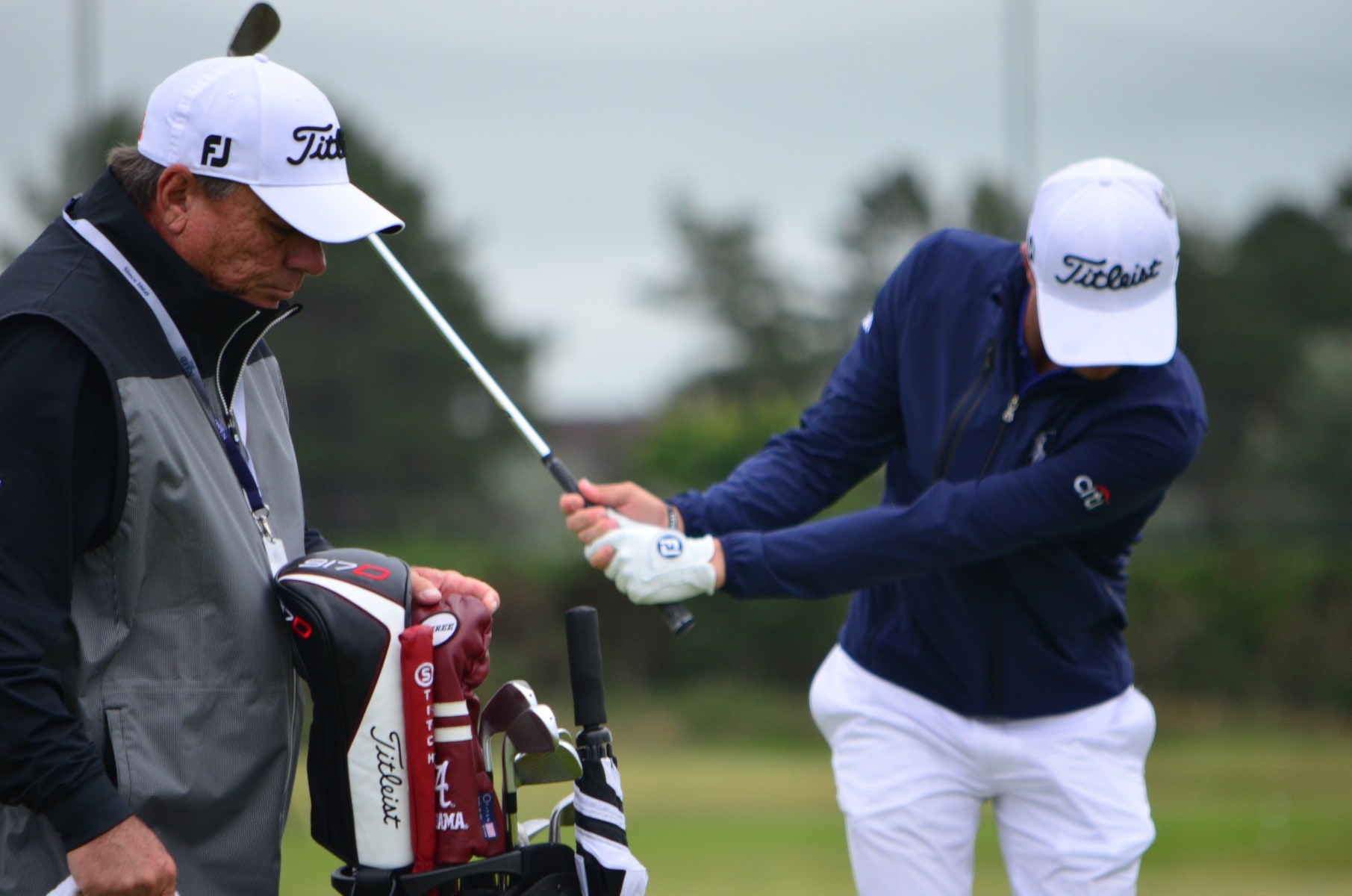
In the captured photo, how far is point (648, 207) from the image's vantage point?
53.0 ft

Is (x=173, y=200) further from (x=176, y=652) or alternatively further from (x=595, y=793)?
(x=595, y=793)

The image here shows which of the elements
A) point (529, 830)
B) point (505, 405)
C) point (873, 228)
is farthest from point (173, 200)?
point (873, 228)

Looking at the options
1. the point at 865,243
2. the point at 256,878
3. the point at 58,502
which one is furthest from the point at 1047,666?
the point at 865,243

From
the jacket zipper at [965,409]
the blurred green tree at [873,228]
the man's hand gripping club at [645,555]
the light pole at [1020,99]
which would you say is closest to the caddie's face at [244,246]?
the man's hand gripping club at [645,555]

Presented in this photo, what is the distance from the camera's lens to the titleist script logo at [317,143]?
220 cm

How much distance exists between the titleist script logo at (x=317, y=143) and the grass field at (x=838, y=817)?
4.41 m

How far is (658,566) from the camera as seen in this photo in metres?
2.94

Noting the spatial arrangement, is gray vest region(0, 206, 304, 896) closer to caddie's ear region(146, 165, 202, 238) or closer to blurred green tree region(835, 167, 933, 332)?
caddie's ear region(146, 165, 202, 238)

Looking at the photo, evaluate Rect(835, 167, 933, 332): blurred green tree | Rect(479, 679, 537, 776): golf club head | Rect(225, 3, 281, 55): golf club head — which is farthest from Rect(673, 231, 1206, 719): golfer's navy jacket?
Rect(835, 167, 933, 332): blurred green tree

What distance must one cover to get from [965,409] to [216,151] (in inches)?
62.1

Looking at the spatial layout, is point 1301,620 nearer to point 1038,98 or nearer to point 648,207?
point 1038,98

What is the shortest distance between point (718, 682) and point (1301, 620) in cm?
448

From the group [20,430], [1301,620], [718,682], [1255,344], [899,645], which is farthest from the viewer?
[1255,344]

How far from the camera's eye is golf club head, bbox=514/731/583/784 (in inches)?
89.9
